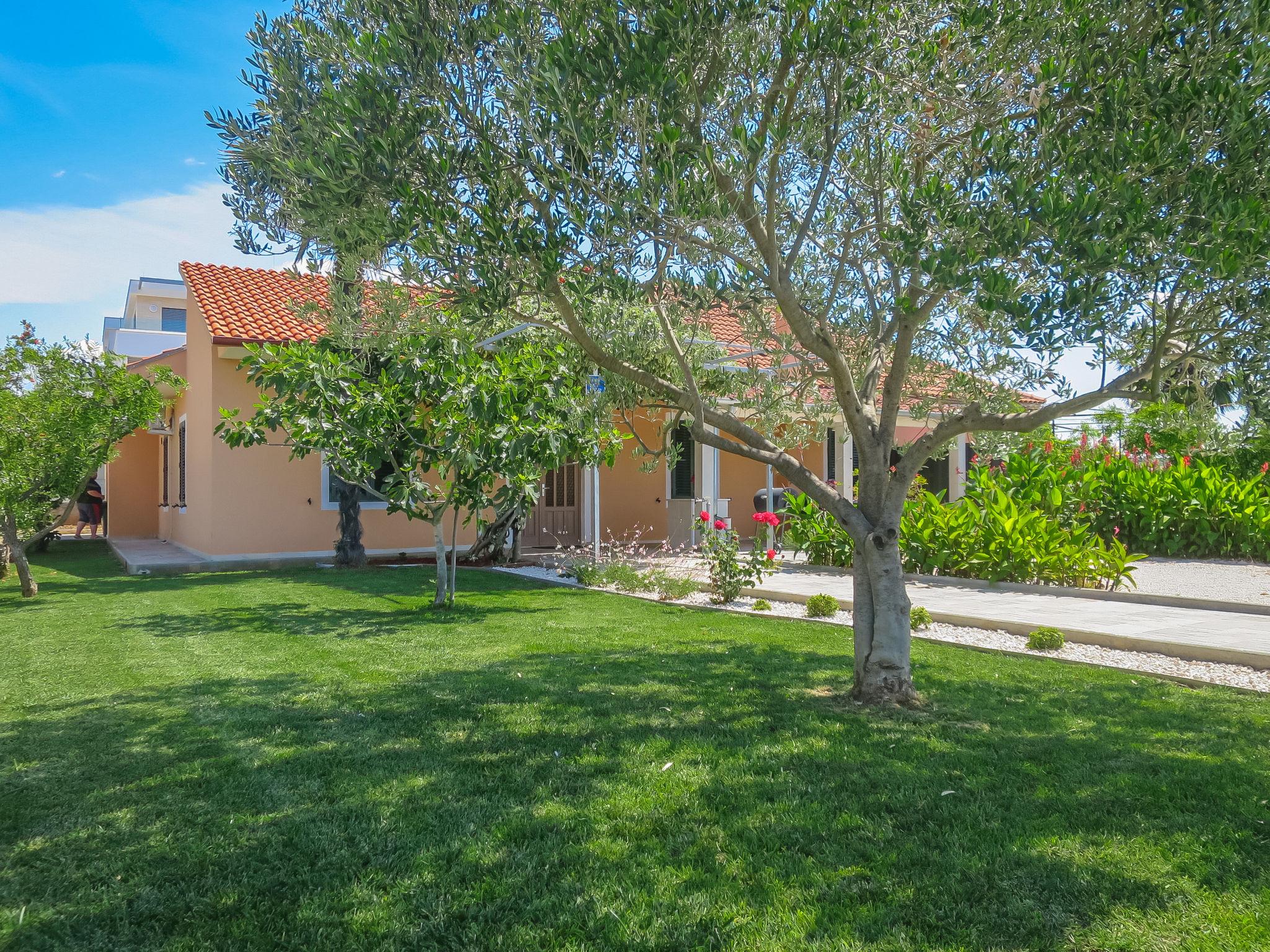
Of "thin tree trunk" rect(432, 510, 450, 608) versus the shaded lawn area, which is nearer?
the shaded lawn area

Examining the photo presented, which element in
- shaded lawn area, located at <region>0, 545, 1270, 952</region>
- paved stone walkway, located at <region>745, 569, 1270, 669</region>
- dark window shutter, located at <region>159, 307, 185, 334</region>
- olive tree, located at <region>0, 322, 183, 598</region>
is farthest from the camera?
dark window shutter, located at <region>159, 307, 185, 334</region>

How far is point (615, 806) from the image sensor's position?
3863 millimetres

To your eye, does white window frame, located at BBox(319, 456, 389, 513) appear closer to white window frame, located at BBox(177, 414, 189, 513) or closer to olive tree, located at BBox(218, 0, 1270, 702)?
white window frame, located at BBox(177, 414, 189, 513)

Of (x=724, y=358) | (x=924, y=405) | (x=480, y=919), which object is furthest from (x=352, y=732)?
(x=724, y=358)

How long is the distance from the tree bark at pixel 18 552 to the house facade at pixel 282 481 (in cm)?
181

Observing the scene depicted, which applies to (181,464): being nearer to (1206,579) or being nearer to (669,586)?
(669,586)

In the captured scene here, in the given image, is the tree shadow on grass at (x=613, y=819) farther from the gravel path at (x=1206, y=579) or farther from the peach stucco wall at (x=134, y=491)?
the peach stucco wall at (x=134, y=491)

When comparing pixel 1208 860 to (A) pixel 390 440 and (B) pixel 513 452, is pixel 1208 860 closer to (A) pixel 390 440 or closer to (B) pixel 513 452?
(B) pixel 513 452

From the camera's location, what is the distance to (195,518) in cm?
1580

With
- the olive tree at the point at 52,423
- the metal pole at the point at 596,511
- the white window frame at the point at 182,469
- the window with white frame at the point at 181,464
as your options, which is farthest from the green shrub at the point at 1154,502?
the window with white frame at the point at 181,464

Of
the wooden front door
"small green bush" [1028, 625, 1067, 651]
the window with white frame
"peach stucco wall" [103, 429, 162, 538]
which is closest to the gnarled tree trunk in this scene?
the wooden front door

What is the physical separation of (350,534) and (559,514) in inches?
198

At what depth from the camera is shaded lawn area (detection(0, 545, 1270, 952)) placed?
288 cm

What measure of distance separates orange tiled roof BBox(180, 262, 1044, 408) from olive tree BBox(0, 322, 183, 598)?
7.83 ft
